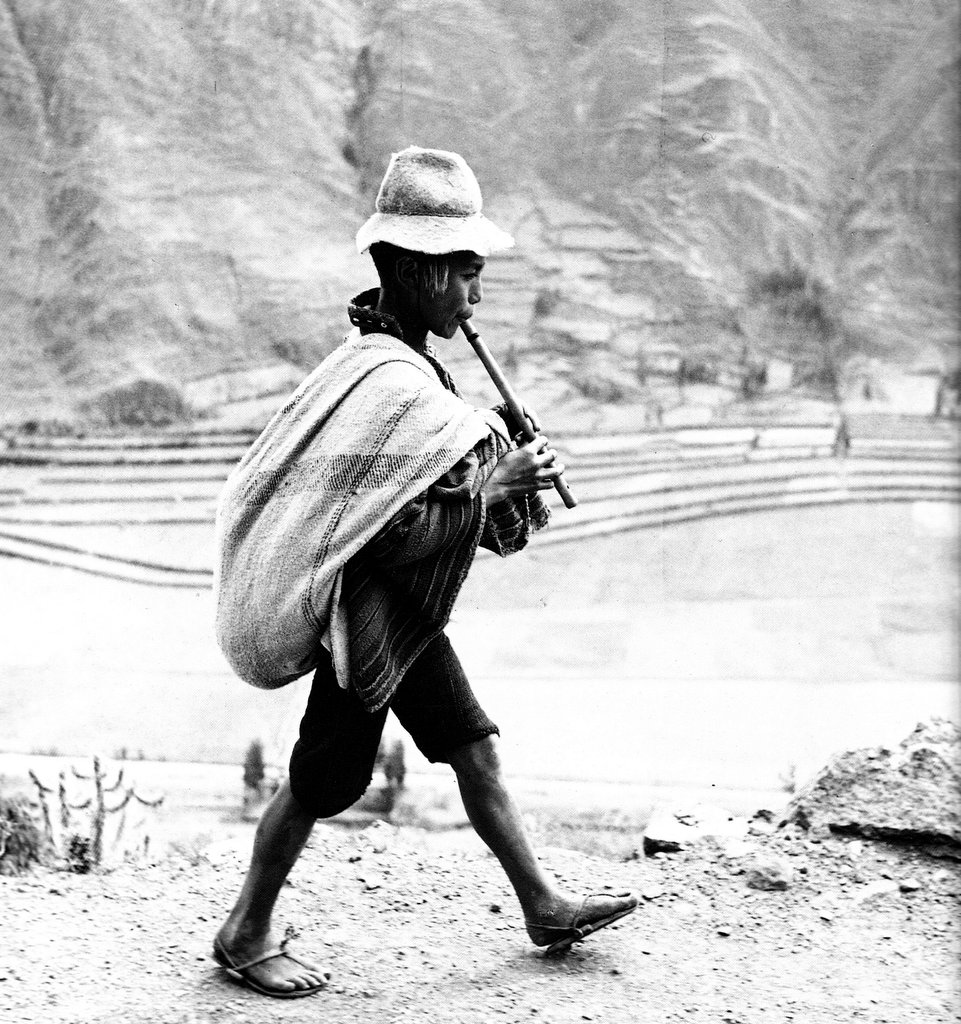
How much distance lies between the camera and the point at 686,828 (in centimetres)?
356

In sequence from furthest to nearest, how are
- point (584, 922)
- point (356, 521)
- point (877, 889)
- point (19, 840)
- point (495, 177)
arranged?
1. point (495, 177)
2. point (19, 840)
3. point (877, 889)
4. point (584, 922)
5. point (356, 521)

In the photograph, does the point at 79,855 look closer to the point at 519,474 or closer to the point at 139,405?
the point at 519,474

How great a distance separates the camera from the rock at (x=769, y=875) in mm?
3145

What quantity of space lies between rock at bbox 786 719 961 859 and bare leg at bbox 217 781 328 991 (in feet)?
4.76

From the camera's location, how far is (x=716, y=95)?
7539mm

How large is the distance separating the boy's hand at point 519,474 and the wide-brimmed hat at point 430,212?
1.14 ft

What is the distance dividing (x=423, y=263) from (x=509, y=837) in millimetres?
1045

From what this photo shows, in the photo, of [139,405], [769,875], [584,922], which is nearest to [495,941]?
[584,922]

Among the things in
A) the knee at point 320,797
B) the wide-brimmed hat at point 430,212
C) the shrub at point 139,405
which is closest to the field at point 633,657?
the shrub at point 139,405

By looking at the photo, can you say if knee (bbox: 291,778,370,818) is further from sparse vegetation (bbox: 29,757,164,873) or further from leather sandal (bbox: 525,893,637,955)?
sparse vegetation (bbox: 29,757,164,873)

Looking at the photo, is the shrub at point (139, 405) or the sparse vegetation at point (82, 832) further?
the shrub at point (139, 405)

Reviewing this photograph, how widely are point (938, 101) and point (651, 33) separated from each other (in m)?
1.71

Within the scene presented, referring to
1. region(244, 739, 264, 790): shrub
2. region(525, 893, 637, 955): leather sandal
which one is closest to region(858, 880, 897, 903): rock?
region(525, 893, 637, 955): leather sandal

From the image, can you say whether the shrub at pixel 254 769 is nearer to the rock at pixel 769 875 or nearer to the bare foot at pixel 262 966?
the rock at pixel 769 875
